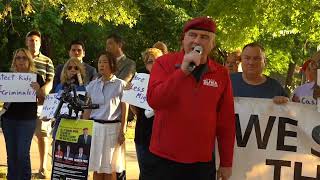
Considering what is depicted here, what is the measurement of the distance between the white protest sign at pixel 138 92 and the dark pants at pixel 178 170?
2091 millimetres

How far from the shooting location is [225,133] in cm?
385

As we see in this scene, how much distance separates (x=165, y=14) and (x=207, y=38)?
22.6 meters

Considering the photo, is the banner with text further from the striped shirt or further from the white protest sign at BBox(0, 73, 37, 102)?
the striped shirt

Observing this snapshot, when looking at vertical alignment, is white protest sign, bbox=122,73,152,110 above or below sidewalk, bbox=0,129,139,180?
above

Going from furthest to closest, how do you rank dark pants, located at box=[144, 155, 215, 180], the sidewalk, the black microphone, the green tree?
the green tree
the sidewalk
dark pants, located at box=[144, 155, 215, 180]
the black microphone

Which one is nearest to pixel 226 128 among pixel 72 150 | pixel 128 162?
pixel 72 150

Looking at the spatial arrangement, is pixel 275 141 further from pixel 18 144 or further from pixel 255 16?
pixel 255 16

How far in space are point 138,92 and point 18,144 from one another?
1.61 meters

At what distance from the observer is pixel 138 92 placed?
5.84 metres

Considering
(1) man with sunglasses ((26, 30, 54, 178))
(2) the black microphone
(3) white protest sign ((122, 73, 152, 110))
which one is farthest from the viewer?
(1) man with sunglasses ((26, 30, 54, 178))

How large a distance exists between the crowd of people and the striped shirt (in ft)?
0.04

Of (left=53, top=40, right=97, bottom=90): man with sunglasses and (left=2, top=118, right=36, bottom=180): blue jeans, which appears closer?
(left=2, top=118, right=36, bottom=180): blue jeans

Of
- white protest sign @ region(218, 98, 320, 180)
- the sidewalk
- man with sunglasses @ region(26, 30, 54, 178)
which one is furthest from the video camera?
the sidewalk

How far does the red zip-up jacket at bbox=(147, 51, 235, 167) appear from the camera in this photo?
3453mm
